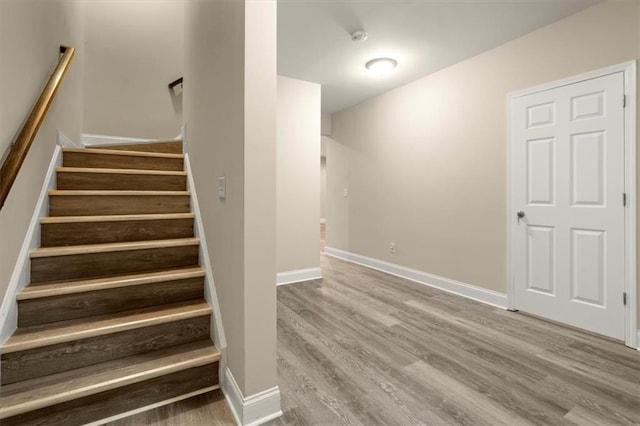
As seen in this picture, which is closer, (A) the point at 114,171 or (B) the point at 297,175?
(A) the point at 114,171

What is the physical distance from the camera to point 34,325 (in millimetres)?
1538

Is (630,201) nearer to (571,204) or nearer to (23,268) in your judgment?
(571,204)

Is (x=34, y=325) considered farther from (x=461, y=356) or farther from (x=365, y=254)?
(x=365, y=254)

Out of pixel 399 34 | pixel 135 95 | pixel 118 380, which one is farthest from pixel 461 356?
pixel 135 95

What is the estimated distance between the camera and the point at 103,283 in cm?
169

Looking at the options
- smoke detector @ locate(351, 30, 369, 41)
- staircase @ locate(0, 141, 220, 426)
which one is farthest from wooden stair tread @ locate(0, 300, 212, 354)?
smoke detector @ locate(351, 30, 369, 41)

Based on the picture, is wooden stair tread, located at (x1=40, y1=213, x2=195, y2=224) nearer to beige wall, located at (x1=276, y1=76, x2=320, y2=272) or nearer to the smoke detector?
beige wall, located at (x1=276, y1=76, x2=320, y2=272)

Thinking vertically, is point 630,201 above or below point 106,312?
above

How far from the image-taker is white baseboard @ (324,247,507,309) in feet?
9.72

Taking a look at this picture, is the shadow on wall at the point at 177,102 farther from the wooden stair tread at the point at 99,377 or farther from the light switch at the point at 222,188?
the wooden stair tread at the point at 99,377

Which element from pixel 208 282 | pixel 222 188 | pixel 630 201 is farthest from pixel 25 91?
pixel 630 201

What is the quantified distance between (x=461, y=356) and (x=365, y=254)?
2.62 m

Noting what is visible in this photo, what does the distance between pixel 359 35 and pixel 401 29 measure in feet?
1.19

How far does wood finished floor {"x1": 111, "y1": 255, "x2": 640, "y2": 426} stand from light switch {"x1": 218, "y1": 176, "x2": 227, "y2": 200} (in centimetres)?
109
